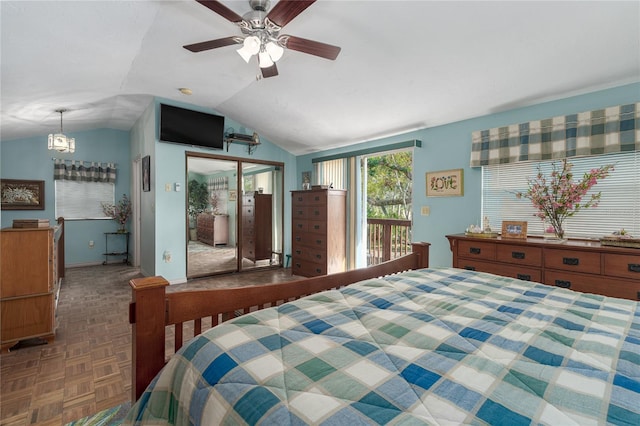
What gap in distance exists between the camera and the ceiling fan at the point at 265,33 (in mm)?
1804

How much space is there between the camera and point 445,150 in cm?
356

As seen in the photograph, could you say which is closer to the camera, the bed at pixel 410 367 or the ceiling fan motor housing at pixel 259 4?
the bed at pixel 410 367

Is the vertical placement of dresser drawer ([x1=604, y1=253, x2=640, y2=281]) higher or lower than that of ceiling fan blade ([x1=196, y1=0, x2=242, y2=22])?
lower

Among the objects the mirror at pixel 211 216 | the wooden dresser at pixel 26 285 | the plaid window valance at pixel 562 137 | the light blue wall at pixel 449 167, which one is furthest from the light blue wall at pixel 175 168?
the wooden dresser at pixel 26 285

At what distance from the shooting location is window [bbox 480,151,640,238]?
96.0 inches

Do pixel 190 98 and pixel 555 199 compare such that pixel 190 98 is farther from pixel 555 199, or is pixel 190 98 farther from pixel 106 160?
pixel 555 199

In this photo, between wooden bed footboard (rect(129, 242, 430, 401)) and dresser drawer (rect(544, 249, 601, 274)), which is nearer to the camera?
wooden bed footboard (rect(129, 242, 430, 401))

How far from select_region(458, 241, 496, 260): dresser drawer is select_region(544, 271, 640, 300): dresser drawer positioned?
0.44 metres

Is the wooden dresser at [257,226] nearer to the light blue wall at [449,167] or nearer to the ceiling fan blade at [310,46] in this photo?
the light blue wall at [449,167]

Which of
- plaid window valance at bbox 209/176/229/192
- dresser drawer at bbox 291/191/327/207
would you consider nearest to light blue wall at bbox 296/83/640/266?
dresser drawer at bbox 291/191/327/207

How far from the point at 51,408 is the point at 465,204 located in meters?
3.88

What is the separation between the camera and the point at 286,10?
1795 mm

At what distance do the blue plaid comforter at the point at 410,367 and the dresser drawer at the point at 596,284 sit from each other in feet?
4.14

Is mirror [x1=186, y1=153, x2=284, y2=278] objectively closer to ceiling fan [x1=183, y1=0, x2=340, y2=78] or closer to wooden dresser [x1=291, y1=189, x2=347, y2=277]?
wooden dresser [x1=291, y1=189, x2=347, y2=277]
